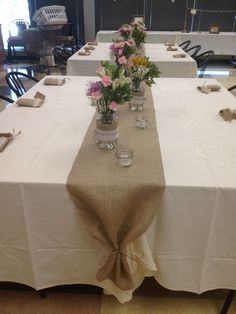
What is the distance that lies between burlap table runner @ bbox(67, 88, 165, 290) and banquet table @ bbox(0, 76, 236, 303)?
0.05 meters

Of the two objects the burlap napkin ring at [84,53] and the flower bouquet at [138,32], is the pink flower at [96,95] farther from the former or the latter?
the flower bouquet at [138,32]

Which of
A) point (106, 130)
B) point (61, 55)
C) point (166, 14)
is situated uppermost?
point (166, 14)

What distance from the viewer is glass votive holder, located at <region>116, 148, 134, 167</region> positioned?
1.05 m

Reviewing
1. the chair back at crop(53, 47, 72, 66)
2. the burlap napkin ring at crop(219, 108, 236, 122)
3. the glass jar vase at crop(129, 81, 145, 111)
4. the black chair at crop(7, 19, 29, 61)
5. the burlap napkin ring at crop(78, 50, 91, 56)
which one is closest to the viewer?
the burlap napkin ring at crop(219, 108, 236, 122)

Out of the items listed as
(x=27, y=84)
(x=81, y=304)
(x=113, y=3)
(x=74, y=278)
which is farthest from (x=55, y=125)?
(x=113, y=3)

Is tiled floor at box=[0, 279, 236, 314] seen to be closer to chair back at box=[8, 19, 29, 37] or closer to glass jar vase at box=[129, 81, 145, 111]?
glass jar vase at box=[129, 81, 145, 111]

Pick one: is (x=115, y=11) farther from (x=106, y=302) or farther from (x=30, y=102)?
(x=106, y=302)

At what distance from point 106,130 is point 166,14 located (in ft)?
21.3

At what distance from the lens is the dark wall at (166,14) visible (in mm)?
6570

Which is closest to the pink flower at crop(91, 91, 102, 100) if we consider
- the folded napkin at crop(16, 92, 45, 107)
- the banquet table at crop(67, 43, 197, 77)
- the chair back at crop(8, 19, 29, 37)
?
the folded napkin at crop(16, 92, 45, 107)

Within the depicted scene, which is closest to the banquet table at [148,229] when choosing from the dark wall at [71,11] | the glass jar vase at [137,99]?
the glass jar vase at [137,99]

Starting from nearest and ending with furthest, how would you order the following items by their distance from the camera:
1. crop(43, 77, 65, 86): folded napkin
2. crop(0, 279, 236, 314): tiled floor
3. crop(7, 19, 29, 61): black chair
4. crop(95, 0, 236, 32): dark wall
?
crop(0, 279, 236, 314): tiled floor → crop(43, 77, 65, 86): folded napkin → crop(7, 19, 29, 61): black chair → crop(95, 0, 236, 32): dark wall

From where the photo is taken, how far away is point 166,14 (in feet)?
21.9

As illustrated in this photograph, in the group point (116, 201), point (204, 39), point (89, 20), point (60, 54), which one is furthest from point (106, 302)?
point (89, 20)
